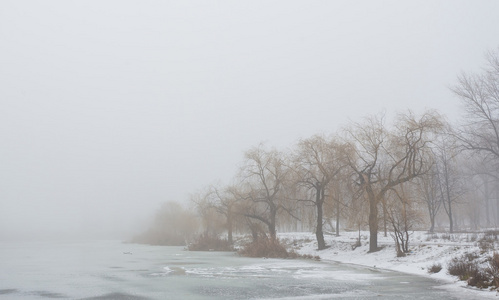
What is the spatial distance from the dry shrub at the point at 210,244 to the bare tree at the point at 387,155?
24.1 meters

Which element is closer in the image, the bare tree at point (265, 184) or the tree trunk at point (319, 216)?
the tree trunk at point (319, 216)

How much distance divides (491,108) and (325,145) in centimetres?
1128

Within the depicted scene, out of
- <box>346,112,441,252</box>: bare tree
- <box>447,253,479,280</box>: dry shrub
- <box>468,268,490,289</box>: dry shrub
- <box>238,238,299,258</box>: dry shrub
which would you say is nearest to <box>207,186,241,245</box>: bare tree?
<box>238,238,299,258</box>: dry shrub

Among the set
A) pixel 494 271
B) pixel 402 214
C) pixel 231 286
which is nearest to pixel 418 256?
pixel 402 214

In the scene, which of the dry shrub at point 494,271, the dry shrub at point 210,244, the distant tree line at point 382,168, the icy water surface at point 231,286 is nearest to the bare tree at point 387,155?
the distant tree line at point 382,168

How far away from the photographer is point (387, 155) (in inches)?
1208

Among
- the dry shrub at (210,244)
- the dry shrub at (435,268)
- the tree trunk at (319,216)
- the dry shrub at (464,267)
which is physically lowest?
the dry shrub at (210,244)

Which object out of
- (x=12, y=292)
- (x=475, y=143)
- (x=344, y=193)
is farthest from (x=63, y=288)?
(x=475, y=143)

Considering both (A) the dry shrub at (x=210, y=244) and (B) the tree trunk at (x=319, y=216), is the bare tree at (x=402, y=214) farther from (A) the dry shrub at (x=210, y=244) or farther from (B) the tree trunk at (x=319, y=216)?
(A) the dry shrub at (x=210, y=244)

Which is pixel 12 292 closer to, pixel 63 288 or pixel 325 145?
pixel 63 288

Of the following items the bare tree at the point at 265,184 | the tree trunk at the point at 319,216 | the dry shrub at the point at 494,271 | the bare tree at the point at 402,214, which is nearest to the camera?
the dry shrub at the point at 494,271

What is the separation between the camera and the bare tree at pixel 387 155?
28422 mm

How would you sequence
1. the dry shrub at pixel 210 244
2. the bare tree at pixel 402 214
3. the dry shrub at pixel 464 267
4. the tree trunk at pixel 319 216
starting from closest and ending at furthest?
1. the dry shrub at pixel 464 267
2. the bare tree at pixel 402 214
3. the tree trunk at pixel 319 216
4. the dry shrub at pixel 210 244

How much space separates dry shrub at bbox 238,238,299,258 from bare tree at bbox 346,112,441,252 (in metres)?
7.84
